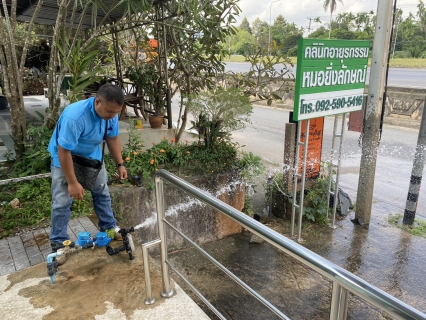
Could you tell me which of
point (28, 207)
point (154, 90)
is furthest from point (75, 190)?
point (154, 90)

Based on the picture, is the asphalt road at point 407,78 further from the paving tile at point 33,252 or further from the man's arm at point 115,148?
the paving tile at point 33,252

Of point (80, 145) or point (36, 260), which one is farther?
point (36, 260)

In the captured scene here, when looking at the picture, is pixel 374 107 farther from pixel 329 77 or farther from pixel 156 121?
pixel 156 121

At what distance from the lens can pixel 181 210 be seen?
4625mm

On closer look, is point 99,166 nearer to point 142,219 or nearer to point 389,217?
point 142,219

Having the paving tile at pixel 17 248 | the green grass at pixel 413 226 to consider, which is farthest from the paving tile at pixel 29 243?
the green grass at pixel 413 226

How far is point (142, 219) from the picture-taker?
14.0 ft

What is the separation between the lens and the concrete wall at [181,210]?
160 inches

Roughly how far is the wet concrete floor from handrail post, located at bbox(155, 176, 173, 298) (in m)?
1.23

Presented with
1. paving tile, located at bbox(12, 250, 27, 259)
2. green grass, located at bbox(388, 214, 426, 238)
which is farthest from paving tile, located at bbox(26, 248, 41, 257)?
green grass, located at bbox(388, 214, 426, 238)

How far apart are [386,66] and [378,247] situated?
8.50ft

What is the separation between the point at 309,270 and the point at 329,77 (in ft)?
7.98

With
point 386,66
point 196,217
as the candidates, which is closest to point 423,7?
point 386,66

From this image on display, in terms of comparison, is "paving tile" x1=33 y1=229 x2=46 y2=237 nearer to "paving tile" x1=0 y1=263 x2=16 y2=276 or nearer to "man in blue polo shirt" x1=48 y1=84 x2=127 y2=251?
"paving tile" x1=0 y1=263 x2=16 y2=276
